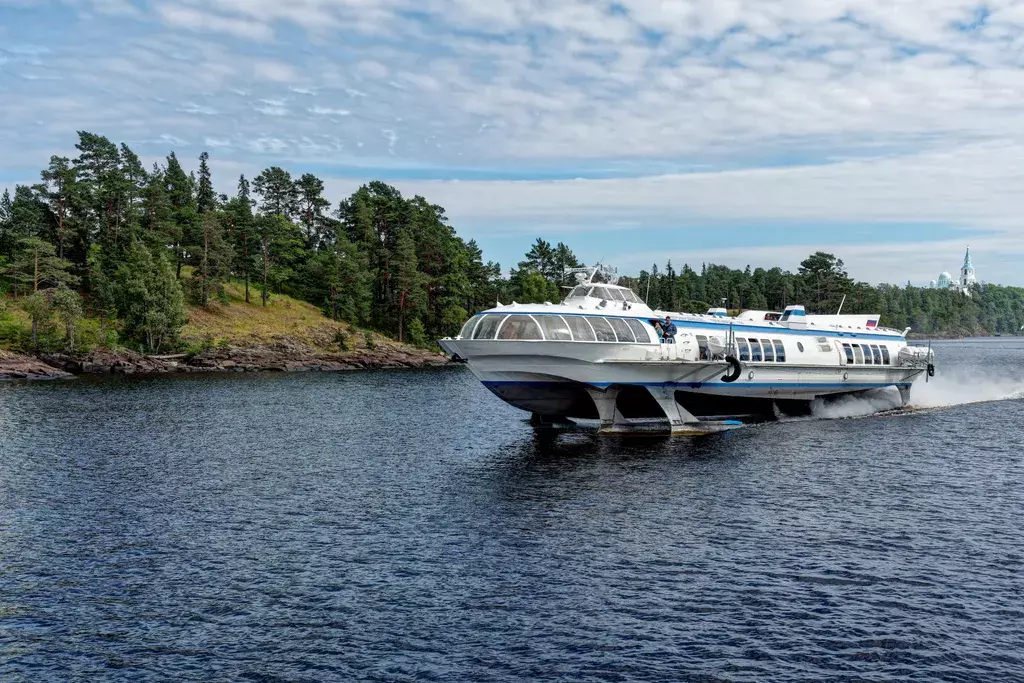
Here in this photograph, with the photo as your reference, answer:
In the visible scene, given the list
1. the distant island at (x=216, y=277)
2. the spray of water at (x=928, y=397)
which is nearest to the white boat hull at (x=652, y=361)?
the spray of water at (x=928, y=397)

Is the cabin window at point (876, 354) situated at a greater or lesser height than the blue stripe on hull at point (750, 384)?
greater

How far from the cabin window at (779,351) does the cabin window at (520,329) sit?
24.0 metres

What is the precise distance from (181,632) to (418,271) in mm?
155029

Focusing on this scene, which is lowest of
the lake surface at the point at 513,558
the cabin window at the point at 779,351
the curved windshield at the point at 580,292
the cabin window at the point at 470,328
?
the lake surface at the point at 513,558

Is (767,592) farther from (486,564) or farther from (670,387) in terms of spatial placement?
(670,387)

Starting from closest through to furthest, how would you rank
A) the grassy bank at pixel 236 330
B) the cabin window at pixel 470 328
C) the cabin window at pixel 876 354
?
the cabin window at pixel 470 328 → the cabin window at pixel 876 354 → the grassy bank at pixel 236 330

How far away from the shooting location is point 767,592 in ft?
89.6

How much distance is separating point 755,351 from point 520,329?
2232 centimetres

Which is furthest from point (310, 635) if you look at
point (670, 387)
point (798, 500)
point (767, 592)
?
point (670, 387)

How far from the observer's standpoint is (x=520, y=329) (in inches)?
2105

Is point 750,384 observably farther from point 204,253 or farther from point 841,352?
point 204,253

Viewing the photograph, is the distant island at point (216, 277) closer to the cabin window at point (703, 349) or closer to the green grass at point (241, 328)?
the green grass at point (241, 328)

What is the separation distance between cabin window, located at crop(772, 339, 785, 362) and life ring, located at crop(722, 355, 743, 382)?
278 inches

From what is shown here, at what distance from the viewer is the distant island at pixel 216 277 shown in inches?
5138
